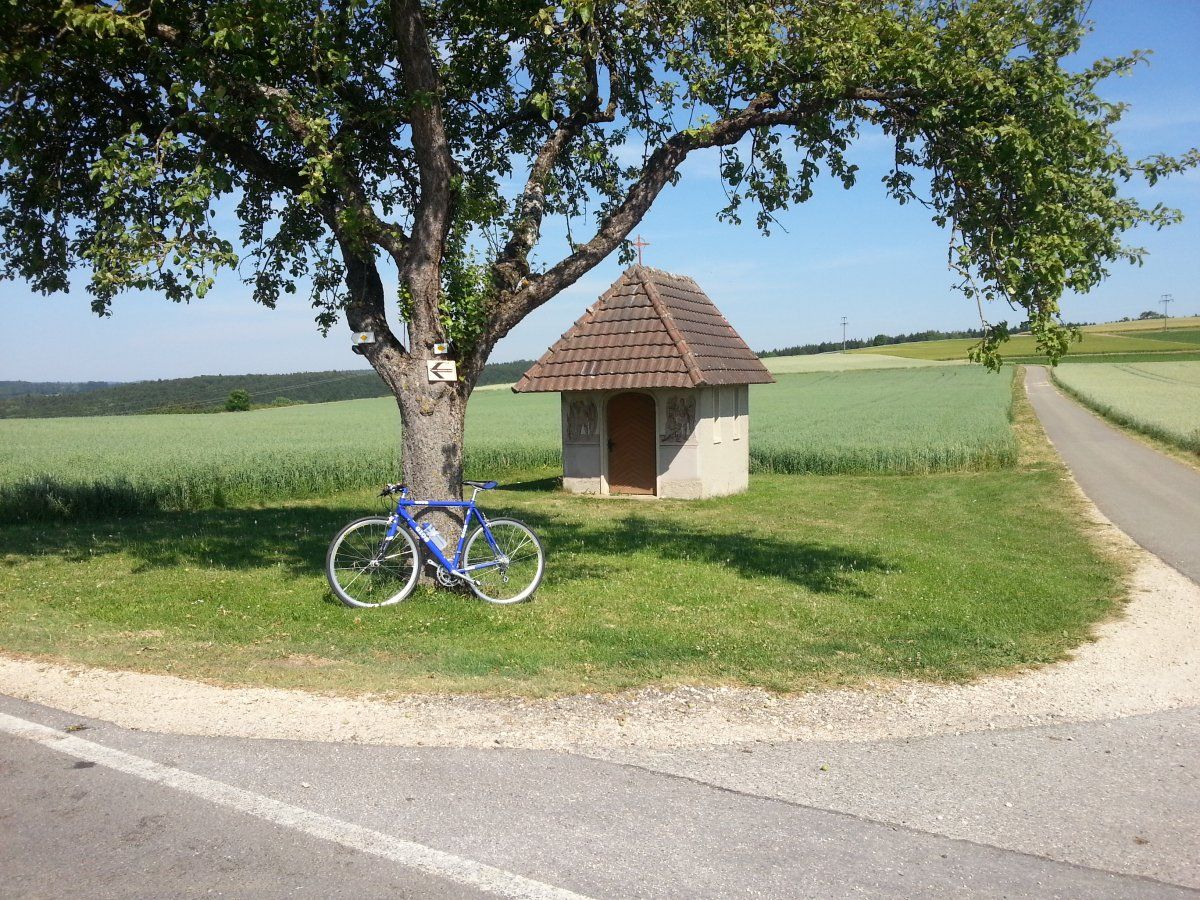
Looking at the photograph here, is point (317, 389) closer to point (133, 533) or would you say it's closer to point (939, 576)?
point (133, 533)

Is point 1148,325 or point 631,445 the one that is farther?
point 1148,325

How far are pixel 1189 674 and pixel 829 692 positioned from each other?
8.82 ft

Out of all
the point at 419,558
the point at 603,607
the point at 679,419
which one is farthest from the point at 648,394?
the point at 419,558

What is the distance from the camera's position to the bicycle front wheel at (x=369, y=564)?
844cm

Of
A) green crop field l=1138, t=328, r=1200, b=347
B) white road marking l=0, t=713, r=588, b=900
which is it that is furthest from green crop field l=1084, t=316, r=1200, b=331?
white road marking l=0, t=713, r=588, b=900

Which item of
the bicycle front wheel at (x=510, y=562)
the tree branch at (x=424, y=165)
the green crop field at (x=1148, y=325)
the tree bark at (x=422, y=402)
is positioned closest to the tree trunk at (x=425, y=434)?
the tree bark at (x=422, y=402)

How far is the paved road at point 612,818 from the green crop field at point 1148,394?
25272 mm

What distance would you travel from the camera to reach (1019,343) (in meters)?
122

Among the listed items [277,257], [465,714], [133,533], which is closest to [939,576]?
[465,714]

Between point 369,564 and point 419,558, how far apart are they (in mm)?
440

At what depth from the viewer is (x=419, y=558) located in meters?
8.76

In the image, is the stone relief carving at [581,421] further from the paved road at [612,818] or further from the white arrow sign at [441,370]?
the paved road at [612,818]

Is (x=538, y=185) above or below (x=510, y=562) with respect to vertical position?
above

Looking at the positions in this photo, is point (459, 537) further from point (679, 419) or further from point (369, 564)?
point (679, 419)
